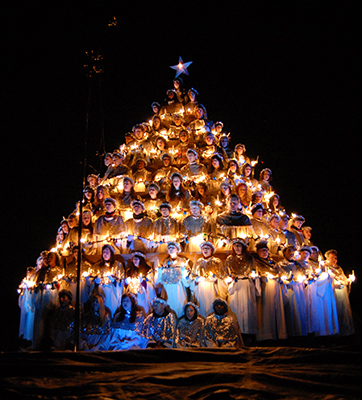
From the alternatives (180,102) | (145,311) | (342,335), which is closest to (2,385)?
(145,311)

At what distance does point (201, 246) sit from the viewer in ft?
32.3

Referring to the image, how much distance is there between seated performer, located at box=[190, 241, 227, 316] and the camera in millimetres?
9508

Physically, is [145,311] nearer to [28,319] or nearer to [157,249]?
[157,249]

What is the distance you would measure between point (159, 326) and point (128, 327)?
85 centimetres

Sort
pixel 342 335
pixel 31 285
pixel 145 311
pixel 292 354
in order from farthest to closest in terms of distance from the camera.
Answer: pixel 31 285, pixel 342 335, pixel 145 311, pixel 292 354

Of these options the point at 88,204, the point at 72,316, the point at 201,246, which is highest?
the point at 88,204

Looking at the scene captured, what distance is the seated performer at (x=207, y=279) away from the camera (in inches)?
374

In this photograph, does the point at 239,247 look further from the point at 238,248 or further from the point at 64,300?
the point at 64,300

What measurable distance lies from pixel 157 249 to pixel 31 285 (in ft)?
14.2

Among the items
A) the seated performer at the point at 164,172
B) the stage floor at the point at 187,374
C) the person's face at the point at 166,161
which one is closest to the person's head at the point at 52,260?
the seated performer at the point at 164,172

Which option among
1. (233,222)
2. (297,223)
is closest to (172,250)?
(233,222)

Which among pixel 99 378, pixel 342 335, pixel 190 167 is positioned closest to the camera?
pixel 99 378

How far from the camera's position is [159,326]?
880 centimetres

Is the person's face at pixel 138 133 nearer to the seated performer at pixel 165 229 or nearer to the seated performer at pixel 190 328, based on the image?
the seated performer at pixel 165 229
